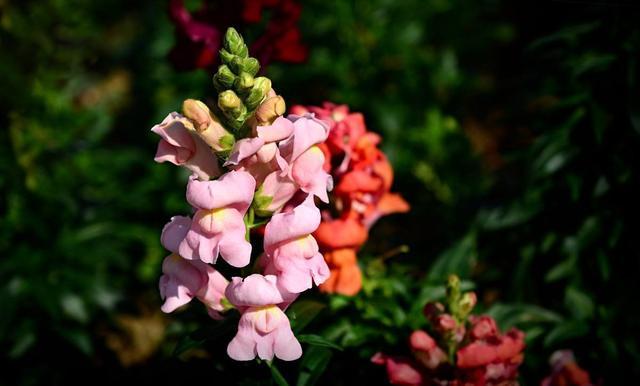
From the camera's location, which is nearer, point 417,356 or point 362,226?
point 417,356

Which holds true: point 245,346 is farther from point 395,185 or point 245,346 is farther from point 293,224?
point 395,185

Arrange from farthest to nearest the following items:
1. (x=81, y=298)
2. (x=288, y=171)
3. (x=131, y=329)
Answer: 1. (x=131, y=329)
2. (x=81, y=298)
3. (x=288, y=171)

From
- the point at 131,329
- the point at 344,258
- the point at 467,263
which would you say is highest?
the point at 344,258

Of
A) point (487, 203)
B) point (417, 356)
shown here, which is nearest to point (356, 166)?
point (417, 356)

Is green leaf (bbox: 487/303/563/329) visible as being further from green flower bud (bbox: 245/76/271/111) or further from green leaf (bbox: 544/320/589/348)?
green flower bud (bbox: 245/76/271/111)

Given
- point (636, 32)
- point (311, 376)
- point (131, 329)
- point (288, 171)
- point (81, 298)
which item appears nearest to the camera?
point (288, 171)

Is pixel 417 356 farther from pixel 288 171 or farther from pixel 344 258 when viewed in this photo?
pixel 288 171

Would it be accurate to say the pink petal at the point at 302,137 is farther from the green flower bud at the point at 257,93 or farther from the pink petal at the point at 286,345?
the pink petal at the point at 286,345

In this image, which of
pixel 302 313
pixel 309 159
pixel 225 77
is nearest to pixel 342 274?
pixel 302 313
